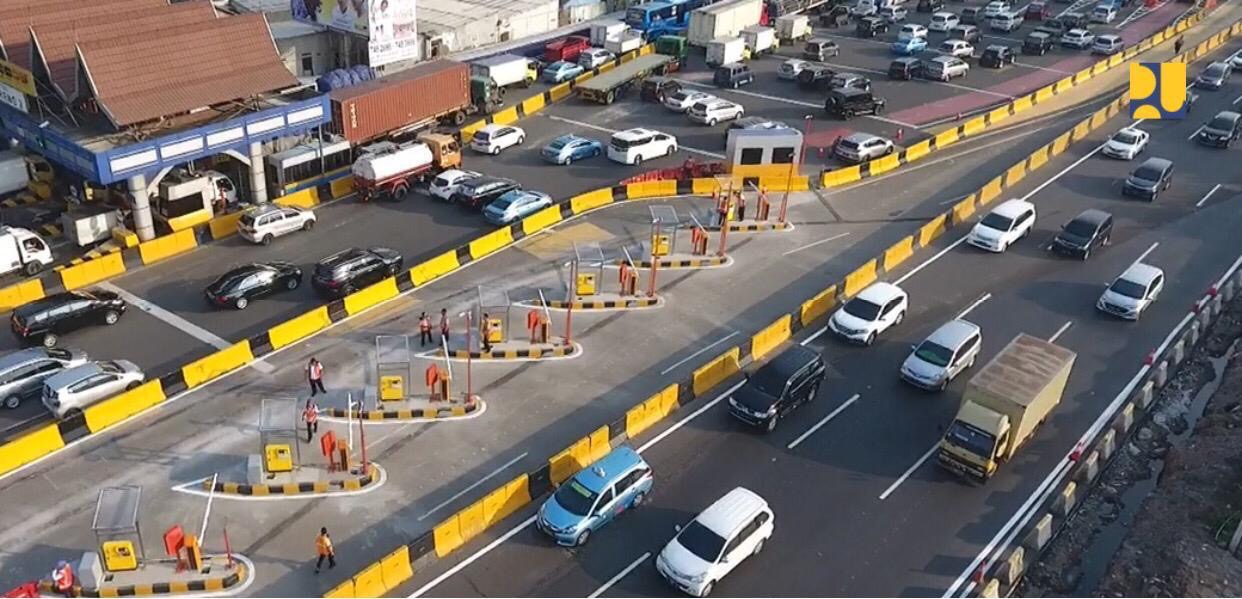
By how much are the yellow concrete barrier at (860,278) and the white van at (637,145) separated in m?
14.8

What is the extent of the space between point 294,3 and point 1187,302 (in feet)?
154

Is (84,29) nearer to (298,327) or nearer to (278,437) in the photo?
(298,327)

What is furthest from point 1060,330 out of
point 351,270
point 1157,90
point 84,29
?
A: point 84,29

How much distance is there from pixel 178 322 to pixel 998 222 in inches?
1265

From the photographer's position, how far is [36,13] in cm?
4256

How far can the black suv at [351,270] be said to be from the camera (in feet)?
117

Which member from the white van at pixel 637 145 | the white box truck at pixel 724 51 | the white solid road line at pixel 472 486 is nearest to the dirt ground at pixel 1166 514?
the white solid road line at pixel 472 486

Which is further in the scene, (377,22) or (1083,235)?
(377,22)

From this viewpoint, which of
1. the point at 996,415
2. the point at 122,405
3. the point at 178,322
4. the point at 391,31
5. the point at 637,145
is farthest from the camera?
the point at 391,31

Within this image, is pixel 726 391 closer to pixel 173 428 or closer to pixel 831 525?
pixel 831 525

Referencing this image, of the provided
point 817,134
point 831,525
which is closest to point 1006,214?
point 817,134

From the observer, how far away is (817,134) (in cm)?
5422

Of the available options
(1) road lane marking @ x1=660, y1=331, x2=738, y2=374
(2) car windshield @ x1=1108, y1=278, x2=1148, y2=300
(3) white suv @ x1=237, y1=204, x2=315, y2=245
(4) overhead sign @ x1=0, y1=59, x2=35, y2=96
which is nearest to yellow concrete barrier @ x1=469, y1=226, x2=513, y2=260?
(3) white suv @ x1=237, y1=204, x2=315, y2=245

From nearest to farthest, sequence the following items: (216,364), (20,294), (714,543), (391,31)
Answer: (714,543), (216,364), (20,294), (391,31)
